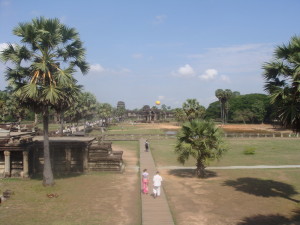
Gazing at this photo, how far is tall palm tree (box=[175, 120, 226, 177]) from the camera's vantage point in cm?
1970

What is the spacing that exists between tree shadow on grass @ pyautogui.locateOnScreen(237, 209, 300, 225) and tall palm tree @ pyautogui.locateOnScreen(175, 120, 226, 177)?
7280 mm

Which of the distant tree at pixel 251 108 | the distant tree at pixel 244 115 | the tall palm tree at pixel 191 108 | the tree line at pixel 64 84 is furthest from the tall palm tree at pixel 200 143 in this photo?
the distant tree at pixel 244 115

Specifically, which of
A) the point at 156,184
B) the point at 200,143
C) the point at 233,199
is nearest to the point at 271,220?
the point at 233,199

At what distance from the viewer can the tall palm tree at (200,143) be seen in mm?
19703

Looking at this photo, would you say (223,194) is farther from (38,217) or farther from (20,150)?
(20,150)

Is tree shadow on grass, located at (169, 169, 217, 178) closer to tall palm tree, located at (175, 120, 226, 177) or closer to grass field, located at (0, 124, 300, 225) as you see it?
grass field, located at (0, 124, 300, 225)

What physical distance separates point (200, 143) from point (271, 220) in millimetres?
8141

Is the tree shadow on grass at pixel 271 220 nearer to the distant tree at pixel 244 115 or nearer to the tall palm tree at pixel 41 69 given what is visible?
the tall palm tree at pixel 41 69

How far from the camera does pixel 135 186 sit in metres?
18.3

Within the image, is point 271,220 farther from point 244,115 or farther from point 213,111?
point 213,111

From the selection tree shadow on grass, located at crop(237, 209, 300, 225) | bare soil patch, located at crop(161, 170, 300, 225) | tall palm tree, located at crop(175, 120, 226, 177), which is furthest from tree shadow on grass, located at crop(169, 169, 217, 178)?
tree shadow on grass, located at crop(237, 209, 300, 225)

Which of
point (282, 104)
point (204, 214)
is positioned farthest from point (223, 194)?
point (282, 104)

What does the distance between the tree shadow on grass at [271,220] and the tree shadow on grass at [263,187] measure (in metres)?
2.72

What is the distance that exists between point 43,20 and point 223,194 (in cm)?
1406
